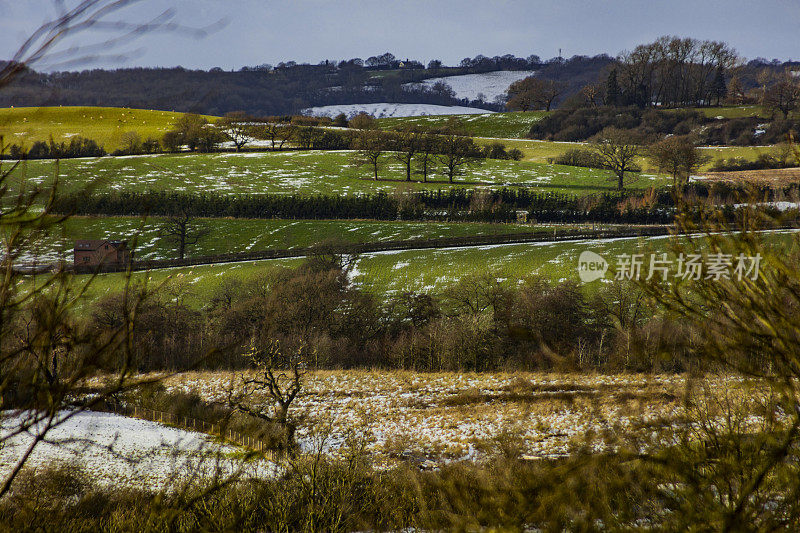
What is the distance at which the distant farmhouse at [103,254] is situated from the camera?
9.52 ft

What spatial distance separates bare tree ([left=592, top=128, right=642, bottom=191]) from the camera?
66.2 metres

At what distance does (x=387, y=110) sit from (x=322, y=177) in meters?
117

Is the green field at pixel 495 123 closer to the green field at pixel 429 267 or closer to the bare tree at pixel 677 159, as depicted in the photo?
the bare tree at pixel 677 159

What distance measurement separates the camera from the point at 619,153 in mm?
67938

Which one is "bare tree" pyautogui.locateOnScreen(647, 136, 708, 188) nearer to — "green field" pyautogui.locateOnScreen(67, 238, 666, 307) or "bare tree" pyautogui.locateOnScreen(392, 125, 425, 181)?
"green field" pyautogui.locateOnScreen(67, 238, 666, 307)

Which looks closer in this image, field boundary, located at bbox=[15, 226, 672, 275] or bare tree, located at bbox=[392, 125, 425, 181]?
field boundary, located at bbox=[15, 226, 672, 275]

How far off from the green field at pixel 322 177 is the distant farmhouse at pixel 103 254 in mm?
62367

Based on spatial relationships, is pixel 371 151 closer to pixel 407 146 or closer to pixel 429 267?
pixel 407 146

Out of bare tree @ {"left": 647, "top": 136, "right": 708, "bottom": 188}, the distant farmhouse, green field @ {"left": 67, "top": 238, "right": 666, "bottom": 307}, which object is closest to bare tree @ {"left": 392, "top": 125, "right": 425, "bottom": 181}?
green field @ {"left": 67, "top": 238, "right": 666, "bottom": 307}

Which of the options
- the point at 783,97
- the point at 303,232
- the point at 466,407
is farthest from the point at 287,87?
the point at 466,407

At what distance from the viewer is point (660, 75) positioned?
11075 centimetres

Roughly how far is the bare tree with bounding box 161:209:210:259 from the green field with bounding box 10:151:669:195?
13.4 metres

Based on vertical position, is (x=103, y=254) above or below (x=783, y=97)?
below

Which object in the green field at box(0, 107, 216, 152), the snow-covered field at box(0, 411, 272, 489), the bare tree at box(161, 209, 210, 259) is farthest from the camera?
the bare tree at box(161, 209, 210, 259)
